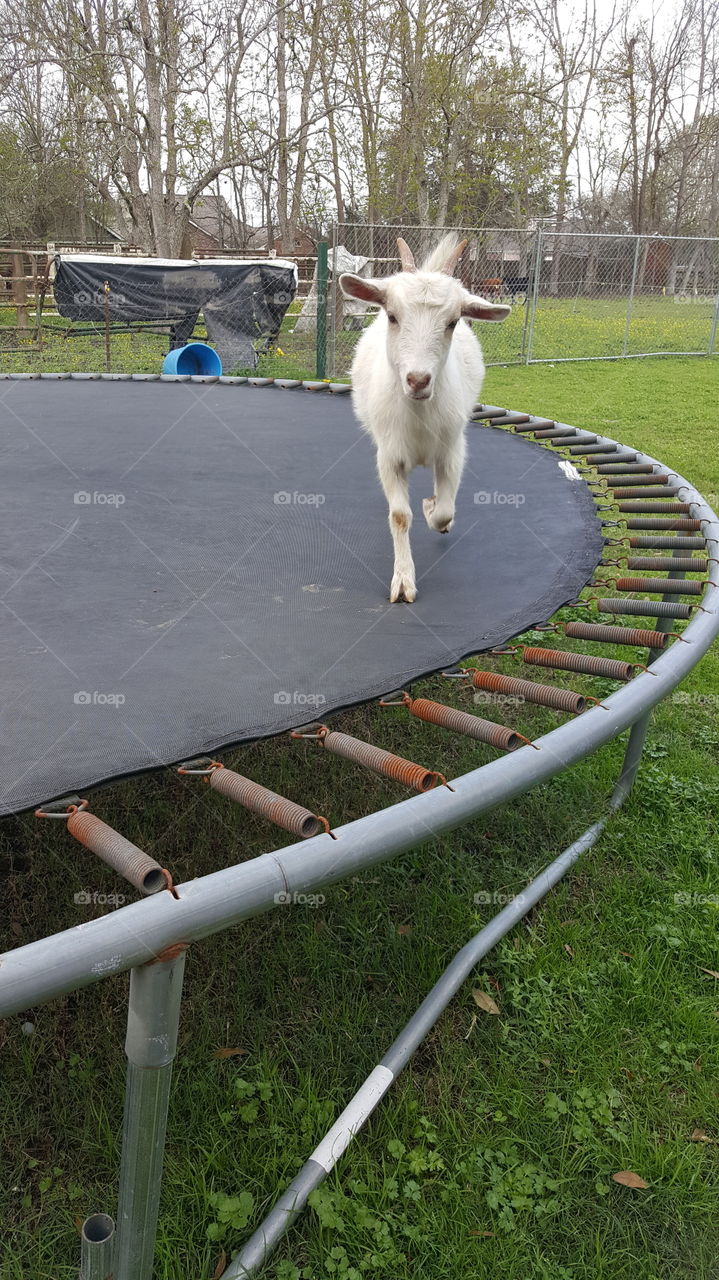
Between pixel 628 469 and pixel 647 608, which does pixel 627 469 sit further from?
pixel 647 608

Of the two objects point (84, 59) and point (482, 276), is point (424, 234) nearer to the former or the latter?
point (482, 276)

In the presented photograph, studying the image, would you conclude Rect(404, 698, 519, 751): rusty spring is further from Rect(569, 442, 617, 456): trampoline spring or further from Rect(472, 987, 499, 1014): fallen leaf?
Rect(569, 442, 617, 456): trampoline spring

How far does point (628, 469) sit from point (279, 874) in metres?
2.44

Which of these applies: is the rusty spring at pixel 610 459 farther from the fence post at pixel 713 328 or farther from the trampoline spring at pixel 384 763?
the fence post at pixel 713 328

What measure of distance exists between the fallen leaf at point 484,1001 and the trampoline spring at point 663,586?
99cm

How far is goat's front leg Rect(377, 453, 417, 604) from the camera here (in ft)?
7.26

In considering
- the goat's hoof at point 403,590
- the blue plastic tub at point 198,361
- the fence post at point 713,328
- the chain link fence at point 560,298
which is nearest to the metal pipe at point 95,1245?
the goat's hoof at point 403,590

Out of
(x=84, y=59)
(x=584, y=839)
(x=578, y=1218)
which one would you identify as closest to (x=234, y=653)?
(x=584, y=839)

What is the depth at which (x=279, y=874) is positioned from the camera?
98 centimetres

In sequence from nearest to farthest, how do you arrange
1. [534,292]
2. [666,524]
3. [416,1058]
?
1. [416,1058]
2. [666,524]
3. [534,292]

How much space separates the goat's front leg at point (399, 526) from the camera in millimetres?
2213

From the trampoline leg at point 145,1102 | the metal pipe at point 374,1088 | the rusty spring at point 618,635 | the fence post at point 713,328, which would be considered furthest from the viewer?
the fence post at point 713,328

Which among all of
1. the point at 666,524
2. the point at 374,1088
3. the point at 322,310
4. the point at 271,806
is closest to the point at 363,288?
the point at 666,524

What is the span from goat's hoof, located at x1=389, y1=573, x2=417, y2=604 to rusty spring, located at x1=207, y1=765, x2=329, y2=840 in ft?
3.31
